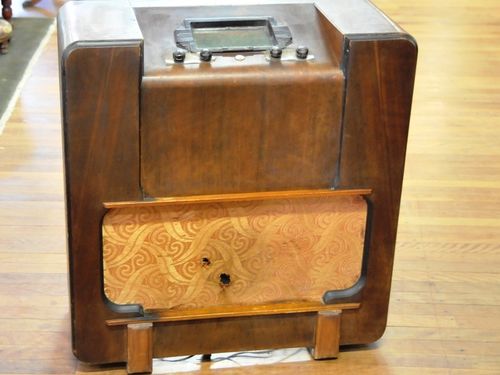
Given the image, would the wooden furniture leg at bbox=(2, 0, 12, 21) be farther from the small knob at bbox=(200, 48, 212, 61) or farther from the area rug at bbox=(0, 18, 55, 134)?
the small knob at bbox=(200, 48, 212, 61)

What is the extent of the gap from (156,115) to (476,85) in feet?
7.83

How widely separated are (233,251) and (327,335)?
0.31 m

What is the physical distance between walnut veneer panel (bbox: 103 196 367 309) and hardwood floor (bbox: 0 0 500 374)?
19 cm

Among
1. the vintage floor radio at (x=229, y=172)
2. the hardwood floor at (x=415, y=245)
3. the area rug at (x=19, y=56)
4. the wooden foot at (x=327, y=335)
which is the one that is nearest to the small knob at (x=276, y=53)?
the vintage floor radio at (x=229, y=172)

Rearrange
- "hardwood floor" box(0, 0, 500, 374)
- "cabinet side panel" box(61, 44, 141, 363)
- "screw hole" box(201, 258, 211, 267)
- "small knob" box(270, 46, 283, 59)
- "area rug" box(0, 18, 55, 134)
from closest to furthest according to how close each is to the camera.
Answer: "cabinet side panel" box(61, 44, 141, 363) < "small knob" box(270, 46, 283, 59) < "screw hole" box(201, 258, 211, 267) < "hardwood floor" box(0, 0, 500, 374) < "area rug" box(0, 18, 55, 134)

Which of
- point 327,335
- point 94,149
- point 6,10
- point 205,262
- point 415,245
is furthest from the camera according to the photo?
point 6,10

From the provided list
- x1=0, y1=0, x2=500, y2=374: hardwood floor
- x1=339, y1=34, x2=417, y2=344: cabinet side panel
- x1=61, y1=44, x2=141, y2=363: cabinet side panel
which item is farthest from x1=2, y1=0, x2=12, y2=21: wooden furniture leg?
x1=339, y1=34, x2=417, y2=344: cabinet side panel

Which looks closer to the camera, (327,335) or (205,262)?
(205,262)

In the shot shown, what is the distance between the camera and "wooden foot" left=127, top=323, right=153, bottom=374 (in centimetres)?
208

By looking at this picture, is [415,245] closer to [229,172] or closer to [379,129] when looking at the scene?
[379,129]

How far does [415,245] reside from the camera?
8.89 feet

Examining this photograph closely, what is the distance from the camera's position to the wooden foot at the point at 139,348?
208cm

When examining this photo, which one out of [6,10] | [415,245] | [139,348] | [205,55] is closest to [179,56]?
[205,55]

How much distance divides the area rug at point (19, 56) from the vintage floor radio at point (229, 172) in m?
1.50
